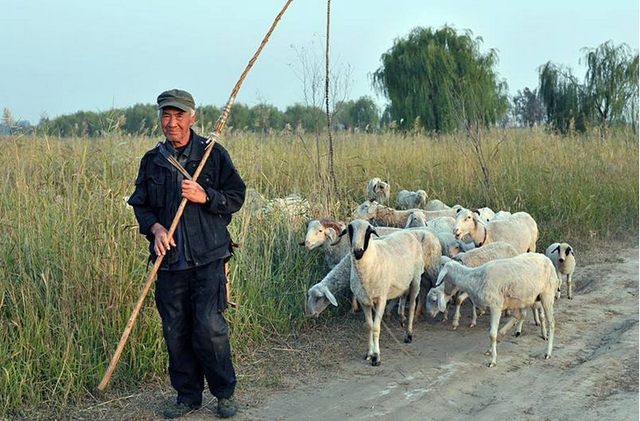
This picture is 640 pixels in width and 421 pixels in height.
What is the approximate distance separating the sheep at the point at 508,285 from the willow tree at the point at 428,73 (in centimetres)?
A: 1795

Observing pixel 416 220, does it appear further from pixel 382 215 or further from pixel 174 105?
pixel 174 105

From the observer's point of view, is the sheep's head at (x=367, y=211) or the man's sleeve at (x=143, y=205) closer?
the man's sleeve at (x=143, y=205)

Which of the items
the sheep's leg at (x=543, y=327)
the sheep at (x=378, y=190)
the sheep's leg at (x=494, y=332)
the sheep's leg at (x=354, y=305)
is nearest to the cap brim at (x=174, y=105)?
the sheep's leg at (x=494, y=332)

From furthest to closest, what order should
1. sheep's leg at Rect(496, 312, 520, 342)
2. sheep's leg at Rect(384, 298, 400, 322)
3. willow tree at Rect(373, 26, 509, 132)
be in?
willow tree at Rect(373, 26, 509, 132), sheep's leg at Rect(384, 298, 400, 322), sheep's leg at Rect(496, 312, 520, 342)

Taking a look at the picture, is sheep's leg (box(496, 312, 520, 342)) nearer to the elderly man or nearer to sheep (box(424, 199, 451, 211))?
the elderly man

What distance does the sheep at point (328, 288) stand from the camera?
7516 mm

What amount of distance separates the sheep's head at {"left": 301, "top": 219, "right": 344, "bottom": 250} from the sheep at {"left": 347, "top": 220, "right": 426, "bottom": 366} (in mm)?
906

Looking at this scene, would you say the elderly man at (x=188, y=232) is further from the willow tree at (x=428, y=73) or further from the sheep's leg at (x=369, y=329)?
the willow tree at (x=428, y=73)

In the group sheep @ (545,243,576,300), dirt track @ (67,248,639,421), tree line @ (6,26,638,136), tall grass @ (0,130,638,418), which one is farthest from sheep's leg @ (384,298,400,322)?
tree line @ (6,26,638,136)

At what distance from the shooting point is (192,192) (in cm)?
493

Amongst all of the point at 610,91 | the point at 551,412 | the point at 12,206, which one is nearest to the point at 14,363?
the point at 12,206

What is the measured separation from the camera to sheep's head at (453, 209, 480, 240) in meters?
8.62

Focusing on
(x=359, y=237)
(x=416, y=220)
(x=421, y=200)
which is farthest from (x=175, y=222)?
(x=421, y=200)

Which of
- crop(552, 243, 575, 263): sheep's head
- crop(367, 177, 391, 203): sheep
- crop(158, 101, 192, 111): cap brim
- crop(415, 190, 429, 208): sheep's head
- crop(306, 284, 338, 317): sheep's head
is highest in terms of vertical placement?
crop(158, 101, 192, 111): cap brim
